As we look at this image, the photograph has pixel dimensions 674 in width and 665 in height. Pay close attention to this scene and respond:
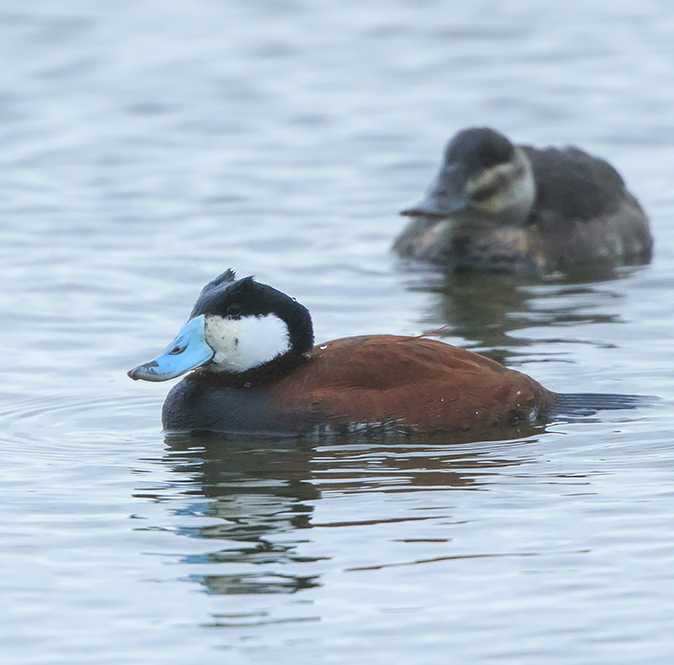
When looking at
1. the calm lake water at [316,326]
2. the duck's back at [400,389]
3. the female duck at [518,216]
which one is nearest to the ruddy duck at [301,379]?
the duck's back at [400,389]

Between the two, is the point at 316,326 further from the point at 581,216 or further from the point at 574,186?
the point at 574,186

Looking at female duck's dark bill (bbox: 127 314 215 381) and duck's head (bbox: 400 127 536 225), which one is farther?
duck's head (bbox: 400 127 536 225)

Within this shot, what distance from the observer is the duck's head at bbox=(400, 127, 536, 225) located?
35.6 ft

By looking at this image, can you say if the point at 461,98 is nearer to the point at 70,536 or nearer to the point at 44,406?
the point at 44,406

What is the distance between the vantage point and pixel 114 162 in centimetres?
1312

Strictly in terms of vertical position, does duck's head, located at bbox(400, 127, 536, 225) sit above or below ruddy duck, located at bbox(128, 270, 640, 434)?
above

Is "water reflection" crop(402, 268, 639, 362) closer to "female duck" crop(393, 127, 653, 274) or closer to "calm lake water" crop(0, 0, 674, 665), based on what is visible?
"calm lake water" crop(0, 0, 674, 665)

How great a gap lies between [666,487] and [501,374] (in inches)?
46.7

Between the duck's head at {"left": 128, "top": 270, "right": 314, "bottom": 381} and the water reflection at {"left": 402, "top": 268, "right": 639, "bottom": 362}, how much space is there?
1731mm

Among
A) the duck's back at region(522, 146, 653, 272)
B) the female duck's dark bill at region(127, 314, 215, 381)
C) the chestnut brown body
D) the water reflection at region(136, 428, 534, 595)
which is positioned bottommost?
the water reflection at region(136, 428, 534, 595)

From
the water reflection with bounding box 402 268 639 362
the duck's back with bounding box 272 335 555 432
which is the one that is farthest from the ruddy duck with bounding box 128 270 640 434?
the water reflection with bounding box 402 268 639 362

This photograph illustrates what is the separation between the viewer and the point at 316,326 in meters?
8.88

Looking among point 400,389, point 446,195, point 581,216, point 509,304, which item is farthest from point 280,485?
point 581,216

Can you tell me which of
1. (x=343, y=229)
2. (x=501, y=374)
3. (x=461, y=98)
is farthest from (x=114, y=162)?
(x=501, y=374)
